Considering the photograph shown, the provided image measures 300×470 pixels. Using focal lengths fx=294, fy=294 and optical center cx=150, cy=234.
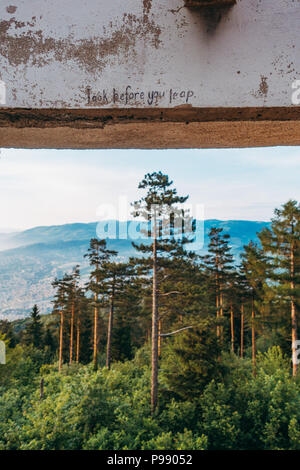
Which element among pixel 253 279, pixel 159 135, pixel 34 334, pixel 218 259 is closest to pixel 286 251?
pixel 253 279

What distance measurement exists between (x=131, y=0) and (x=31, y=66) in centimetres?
58

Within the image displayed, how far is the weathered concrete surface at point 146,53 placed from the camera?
1386 mm

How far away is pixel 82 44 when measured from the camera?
142cm

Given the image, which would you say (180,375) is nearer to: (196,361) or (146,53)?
(196,361)

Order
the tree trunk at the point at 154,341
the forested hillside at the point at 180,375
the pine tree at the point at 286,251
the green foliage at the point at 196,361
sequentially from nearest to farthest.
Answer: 1. the forested hillside at the point at 180,375
2. the green foliage at the point at 196,361
3. the tree trunk at the point at 154,341
4. the pine tree at the point at 286,251

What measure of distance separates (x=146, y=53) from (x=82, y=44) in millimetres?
315

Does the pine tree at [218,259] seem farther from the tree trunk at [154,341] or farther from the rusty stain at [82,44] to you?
the rusty stain at [82,44]

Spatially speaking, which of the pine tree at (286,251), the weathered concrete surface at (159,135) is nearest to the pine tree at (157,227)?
the pine tree at (286,251)

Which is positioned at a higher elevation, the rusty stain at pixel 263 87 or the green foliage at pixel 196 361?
the rusty stain at pixel 263 87

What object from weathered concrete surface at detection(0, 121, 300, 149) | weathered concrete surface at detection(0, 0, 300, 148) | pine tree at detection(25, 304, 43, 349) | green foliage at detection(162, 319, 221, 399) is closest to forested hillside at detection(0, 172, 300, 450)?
green foliage at detection(162, 319, 221, 399)

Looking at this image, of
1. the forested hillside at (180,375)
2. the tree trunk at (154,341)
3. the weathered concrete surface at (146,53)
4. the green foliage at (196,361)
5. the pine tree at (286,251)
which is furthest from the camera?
the pine tree at (286,251)

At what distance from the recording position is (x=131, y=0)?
1420mm

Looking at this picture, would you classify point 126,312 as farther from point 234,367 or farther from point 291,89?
point 291,89

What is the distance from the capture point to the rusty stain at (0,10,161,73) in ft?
4.63
